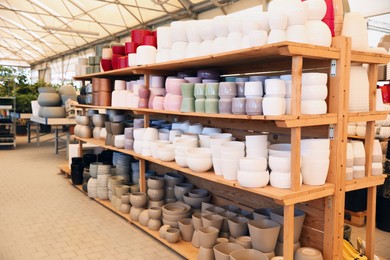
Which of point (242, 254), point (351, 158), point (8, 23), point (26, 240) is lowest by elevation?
point (26, 240)

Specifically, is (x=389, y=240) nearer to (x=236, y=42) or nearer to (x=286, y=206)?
(x=286, y=206)

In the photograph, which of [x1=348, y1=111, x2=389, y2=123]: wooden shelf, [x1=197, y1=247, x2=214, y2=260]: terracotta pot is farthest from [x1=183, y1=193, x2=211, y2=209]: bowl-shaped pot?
[x1=348, y1=111, x2=389, y2=123]: wooden shelf

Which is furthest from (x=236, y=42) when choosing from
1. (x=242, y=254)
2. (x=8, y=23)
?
(x=8, y=23)

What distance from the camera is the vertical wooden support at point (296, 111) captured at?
6.21 ft

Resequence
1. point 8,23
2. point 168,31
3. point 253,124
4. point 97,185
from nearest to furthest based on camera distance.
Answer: point 253,124
point 168,31
point 97,185
point 8,23

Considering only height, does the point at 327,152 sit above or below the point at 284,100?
below

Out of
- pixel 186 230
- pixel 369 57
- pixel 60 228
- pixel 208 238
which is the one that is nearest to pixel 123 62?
pixel 60 228

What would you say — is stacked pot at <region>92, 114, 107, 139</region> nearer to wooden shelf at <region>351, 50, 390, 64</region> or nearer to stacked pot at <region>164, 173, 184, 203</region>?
stacked pot at <region>164, 173, 184, 203</region>

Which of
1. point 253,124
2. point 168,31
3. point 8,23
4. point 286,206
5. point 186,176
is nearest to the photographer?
point 286,206

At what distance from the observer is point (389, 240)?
297cm

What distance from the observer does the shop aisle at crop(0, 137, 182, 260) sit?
2.73 meters

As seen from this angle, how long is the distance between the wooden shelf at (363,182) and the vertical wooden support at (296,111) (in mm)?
443

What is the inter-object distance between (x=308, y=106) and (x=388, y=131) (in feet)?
6.57

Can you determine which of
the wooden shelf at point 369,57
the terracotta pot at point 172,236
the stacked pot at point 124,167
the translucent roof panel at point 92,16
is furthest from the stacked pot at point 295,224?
the translucent roof panel at point 92,16
